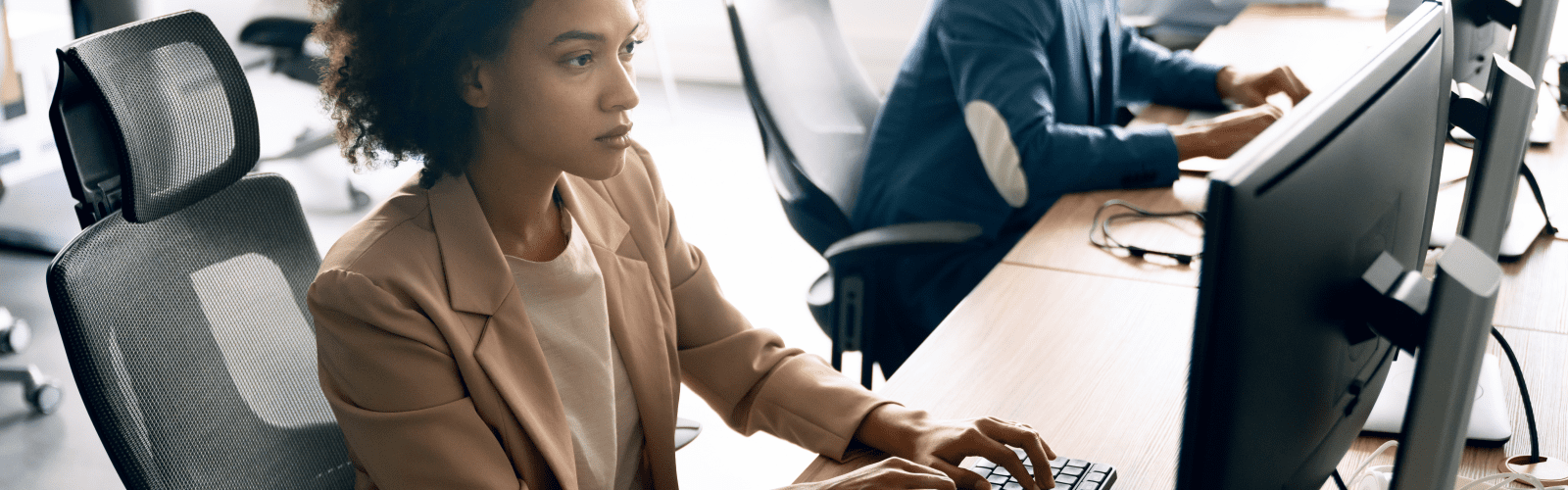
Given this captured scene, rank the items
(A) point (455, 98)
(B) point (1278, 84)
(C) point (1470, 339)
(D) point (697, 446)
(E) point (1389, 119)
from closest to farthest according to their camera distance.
→ 1. (C) point (1470, 339)
2. (E) point (1389, 119)
3. (A) point (455, 98)
4. (B) point (1278, 84)
5. (D) point (697, 446)

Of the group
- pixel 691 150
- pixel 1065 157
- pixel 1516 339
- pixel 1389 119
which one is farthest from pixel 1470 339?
pixel 691 150

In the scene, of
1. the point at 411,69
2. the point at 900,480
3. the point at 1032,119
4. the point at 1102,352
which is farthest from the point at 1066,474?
the point at 1032,119

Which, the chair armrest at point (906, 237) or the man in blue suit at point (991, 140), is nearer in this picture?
the chair armrest at point (906, 237)

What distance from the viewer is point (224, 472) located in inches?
40.1

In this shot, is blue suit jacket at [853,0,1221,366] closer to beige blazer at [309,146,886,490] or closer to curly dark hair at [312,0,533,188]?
beige blazer at [309,146,886,490]

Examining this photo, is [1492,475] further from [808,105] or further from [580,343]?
[808,105]

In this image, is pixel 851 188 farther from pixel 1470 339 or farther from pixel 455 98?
pixel 1470 339

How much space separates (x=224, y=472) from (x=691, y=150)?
118 inches

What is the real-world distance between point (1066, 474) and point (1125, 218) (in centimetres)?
70

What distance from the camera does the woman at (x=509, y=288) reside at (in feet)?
2.94

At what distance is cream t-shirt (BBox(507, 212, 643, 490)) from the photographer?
40.8 inches

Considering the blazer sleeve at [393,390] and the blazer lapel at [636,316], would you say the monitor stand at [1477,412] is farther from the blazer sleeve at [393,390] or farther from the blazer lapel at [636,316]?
the blazer sleeve at [393,390]

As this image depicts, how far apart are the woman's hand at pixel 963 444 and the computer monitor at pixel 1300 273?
0.25 meters

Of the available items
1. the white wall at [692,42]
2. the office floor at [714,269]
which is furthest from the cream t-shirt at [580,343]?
the white wall at [692,42]
